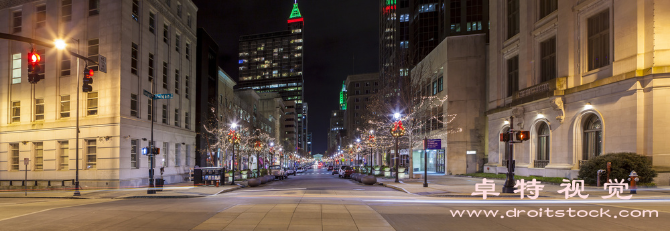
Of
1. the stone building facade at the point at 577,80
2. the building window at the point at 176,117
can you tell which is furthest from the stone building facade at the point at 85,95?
the stone building facade at the point at 577,80

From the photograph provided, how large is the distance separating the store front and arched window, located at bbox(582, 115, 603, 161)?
25.7m

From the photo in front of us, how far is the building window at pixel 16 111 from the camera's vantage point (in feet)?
112

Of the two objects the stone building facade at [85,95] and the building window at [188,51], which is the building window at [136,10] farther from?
the building window at [188,51]

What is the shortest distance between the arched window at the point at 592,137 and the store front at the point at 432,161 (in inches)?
1013

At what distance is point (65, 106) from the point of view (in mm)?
32156

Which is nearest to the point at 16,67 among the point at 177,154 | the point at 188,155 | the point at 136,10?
the point at 136,10

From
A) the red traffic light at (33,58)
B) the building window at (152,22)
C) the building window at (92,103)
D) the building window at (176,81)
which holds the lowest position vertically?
the building window at (92,103)

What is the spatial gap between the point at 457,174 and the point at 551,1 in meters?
22.8

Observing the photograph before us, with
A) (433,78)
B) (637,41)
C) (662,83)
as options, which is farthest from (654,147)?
(433,78)

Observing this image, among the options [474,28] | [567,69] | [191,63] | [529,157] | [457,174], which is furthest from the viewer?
[474,28]

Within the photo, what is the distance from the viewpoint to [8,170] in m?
33.6

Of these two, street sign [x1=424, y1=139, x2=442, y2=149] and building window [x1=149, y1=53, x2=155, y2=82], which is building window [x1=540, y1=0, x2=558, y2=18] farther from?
building window [x1=149, y1=53, x2=155, y2=82]

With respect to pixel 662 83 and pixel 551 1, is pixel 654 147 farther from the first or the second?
pixel 551 1

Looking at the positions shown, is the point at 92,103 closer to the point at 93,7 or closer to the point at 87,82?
the point at 93,7
